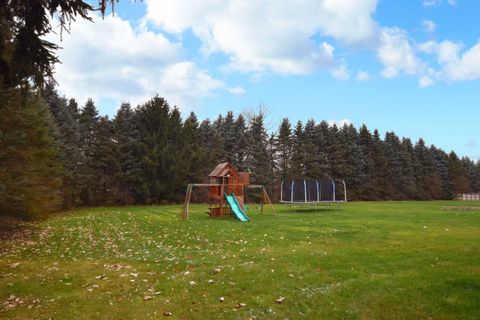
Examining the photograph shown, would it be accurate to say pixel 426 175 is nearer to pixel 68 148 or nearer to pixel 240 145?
pixel 240 145

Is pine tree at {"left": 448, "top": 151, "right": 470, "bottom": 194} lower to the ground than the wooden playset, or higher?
higher

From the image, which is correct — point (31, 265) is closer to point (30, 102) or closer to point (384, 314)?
point (384, 314)

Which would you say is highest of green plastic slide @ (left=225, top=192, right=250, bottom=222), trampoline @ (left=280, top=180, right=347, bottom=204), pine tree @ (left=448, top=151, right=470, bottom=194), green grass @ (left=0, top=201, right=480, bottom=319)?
pine tree @ (left=448, top=151, right=470, bottom=194)

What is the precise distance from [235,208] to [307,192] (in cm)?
817

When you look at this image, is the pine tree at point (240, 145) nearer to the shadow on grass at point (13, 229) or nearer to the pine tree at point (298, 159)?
the pine tree at point (298, 159)

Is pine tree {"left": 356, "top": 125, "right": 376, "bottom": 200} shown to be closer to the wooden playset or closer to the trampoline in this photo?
the trampoline

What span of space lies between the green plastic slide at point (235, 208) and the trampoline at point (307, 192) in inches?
224

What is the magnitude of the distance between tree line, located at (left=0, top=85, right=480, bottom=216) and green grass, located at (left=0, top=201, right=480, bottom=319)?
9195 millimetres

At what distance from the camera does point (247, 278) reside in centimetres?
772

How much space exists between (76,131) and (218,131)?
21.0 m

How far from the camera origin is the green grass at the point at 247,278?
5902 millimetres

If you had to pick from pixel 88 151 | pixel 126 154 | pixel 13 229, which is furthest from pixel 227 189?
pixel 88 151

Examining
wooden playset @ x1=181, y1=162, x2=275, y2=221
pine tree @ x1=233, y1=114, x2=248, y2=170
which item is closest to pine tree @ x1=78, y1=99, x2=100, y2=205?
wooden playset @ x1=181, y1=162, x2=275, y2=221

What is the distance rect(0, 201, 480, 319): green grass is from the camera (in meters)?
5.90
